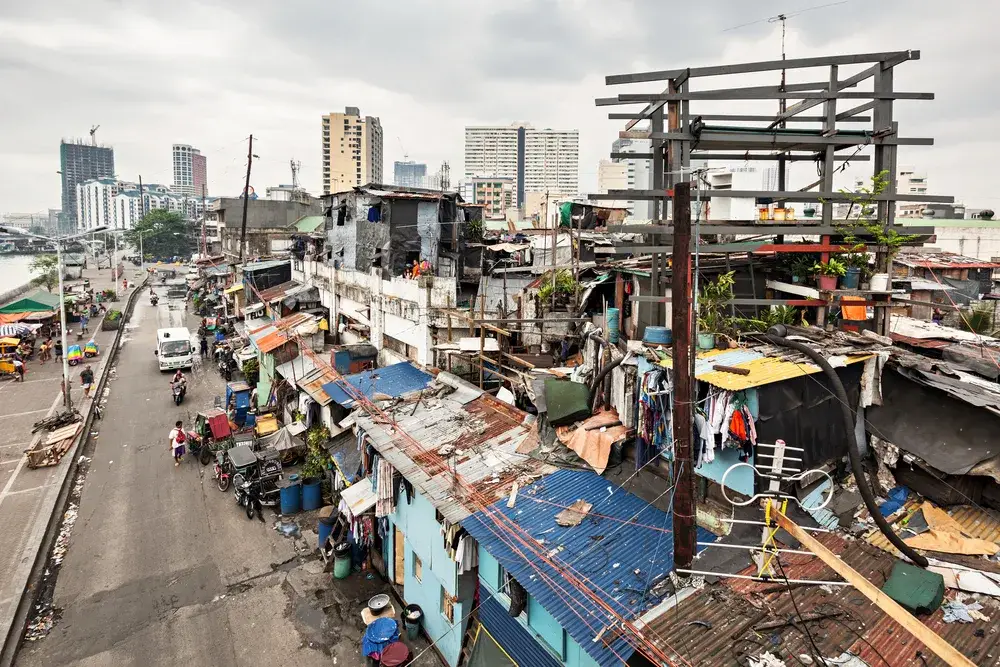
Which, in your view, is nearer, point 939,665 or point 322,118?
point 939,665

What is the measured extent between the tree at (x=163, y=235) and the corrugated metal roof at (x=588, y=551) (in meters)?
112

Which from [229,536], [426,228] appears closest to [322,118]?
[426,228]

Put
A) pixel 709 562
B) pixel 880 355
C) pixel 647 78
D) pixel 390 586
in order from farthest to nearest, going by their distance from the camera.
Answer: pixel 390 586
pixel 647 78
pixel 880 355
pixel 709 562

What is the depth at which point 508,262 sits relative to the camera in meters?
26.4

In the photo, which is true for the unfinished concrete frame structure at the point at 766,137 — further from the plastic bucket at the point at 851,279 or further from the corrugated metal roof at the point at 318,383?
the corrugated metal roof at the point at 318,383

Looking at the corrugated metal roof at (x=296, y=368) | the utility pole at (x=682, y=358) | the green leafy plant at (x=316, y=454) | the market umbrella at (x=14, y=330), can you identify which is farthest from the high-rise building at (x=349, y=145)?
the utility pole at (x=682, y=358)

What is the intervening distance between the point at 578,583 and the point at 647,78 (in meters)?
8.98

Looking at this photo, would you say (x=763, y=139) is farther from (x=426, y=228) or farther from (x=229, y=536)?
(x=229, y=536)

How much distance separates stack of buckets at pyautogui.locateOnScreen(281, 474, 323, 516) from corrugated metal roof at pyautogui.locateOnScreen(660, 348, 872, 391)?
14.6m

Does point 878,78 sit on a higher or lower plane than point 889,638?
higher

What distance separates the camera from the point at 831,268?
10.8 metres

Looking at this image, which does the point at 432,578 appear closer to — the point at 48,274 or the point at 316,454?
the point at 316,454

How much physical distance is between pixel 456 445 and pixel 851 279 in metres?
9.07

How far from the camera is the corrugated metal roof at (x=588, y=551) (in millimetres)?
7843
